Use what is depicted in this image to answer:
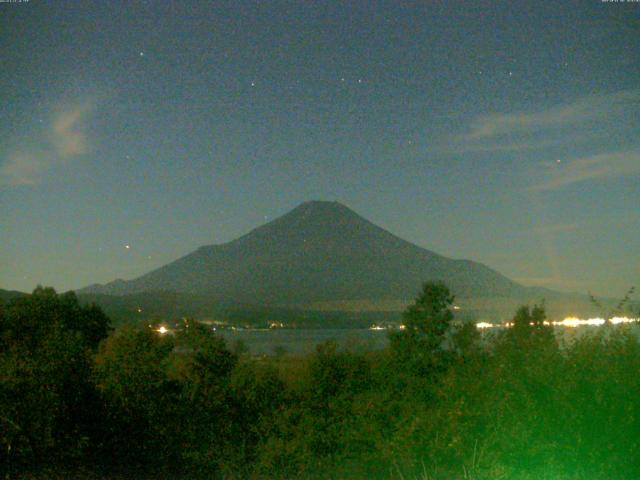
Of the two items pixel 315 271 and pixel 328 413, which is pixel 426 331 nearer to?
pixel 328 413

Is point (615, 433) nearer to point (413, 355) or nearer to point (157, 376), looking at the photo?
point (157, 376)

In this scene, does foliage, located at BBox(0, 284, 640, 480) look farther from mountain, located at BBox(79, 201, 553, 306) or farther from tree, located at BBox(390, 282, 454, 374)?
mountain, located at BBox(79, 201, 553, 306)

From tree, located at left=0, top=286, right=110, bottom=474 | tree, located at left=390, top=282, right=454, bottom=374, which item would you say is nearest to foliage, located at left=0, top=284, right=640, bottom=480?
tree, located at left=0, top=286, right=110, bottom=474

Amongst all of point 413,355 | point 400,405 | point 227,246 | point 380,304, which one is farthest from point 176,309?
point 227,246

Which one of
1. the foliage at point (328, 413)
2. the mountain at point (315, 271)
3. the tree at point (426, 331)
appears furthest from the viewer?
the mountain at point (315, 271)

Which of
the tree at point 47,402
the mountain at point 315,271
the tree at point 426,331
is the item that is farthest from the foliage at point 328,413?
the mountain at point 315,271

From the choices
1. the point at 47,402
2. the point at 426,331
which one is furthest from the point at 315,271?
the point at 47,402

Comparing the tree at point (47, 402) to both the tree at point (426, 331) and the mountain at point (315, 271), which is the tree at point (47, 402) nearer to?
the tree at point (426, 331)

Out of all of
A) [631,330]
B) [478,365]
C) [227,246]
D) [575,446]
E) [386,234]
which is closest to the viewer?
[575,446]
